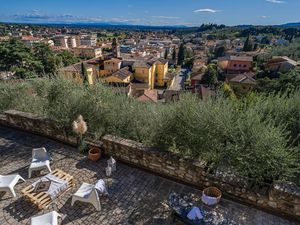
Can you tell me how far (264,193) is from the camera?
4328 millimetres

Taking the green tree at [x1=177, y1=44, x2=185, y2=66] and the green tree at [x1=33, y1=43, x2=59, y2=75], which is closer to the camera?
the green tree at [x1=33, y1=43, x2=59, y2=75]

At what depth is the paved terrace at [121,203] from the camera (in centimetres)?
412

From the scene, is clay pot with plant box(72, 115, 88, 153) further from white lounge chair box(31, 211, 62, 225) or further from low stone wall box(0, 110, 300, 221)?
white lounge chair box(31, 211, 62, 225)

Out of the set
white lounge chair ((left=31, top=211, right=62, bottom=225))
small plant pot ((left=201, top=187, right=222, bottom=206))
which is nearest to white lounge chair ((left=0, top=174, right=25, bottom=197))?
white lounge chair ((left=31, top=211, right=62, bottom=225))

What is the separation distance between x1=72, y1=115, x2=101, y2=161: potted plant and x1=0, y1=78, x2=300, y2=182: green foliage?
1.44 feet

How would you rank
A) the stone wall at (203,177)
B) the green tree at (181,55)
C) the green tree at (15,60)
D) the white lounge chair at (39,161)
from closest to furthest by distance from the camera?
the stone wall at (203,177)
the white lounge chair at (39,161)
the green tree at (15,60)
the green tree at (181,55)

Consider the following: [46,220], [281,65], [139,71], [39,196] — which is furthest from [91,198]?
[281,65]

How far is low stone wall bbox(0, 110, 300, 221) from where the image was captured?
4110mm

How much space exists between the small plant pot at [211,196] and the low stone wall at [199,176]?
0.21 m

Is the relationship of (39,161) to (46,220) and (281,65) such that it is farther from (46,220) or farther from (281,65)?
(281,65)

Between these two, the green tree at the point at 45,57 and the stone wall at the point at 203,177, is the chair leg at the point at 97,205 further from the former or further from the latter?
the green tree at the point at 45,57

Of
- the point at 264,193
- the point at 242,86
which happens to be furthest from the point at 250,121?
the point at 242,86

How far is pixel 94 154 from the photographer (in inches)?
238

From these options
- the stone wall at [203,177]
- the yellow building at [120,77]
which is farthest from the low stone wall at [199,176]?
the yellow building at [120,77]
